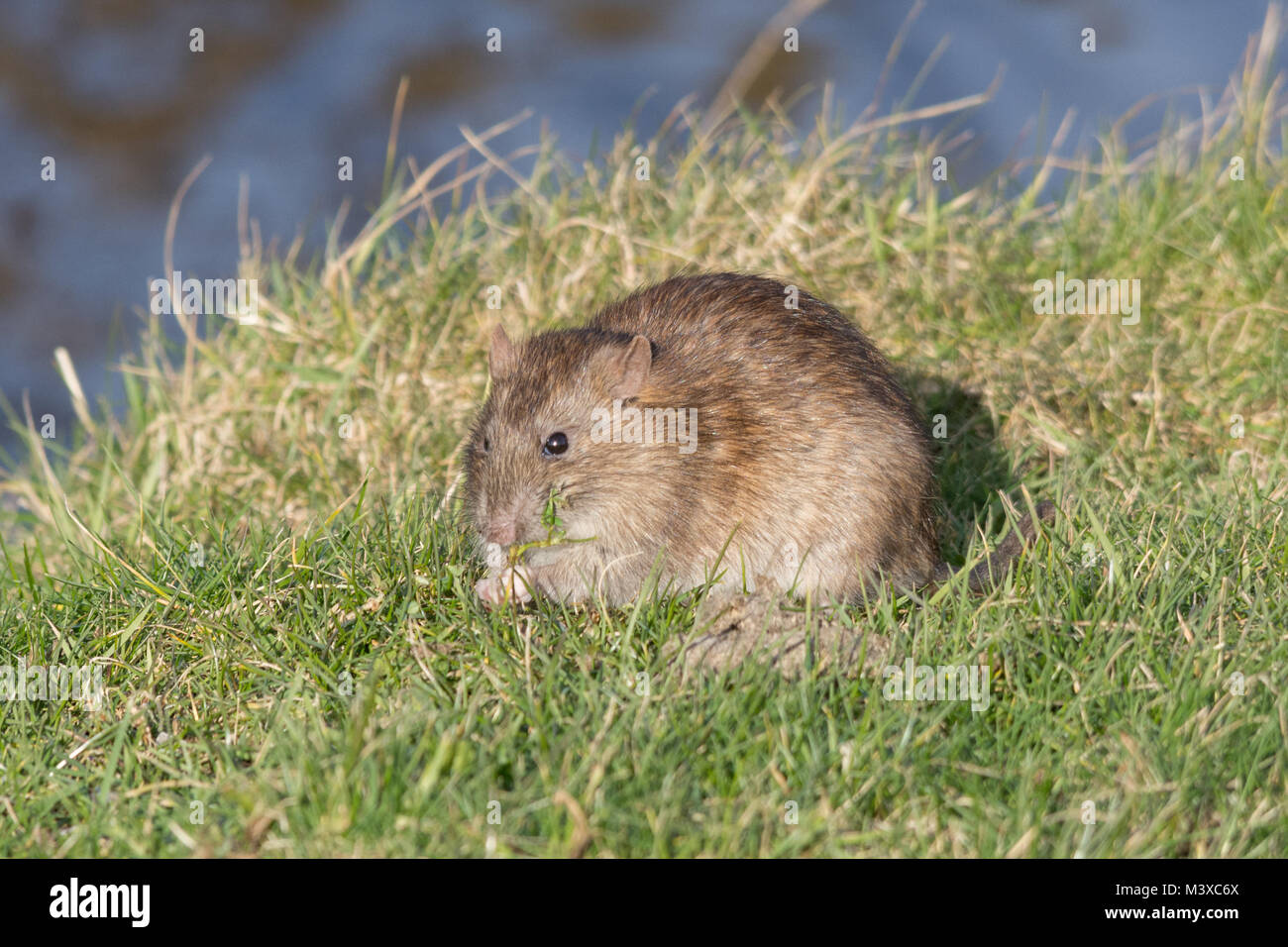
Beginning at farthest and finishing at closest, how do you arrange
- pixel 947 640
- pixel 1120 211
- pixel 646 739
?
pixel 1120 211
pixel 947 640
pixel 646 739

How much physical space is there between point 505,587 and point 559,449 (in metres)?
0.55

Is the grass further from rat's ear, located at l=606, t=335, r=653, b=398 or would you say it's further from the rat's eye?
rat's ear, located at l=606, t=335, r=653, b=398

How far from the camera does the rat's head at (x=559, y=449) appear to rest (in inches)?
171

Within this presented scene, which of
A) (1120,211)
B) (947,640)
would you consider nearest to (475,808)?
(947,640)

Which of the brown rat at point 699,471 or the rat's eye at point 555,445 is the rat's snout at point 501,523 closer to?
the brown rat at point 699,471

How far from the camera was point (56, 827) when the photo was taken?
11.5 ft

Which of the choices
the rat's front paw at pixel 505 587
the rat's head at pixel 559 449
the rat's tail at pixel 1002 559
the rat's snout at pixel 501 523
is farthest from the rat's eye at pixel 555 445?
the rat's tail at pixel 1002 559

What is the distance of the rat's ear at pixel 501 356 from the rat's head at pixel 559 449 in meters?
0.22

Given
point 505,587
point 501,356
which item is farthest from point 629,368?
point 505,587

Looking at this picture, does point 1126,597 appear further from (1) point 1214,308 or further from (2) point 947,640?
(1) point 1214,308

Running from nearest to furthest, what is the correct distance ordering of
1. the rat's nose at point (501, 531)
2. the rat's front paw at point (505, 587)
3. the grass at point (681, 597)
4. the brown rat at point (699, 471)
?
1. the grass at point (681, 597)
2. the rat's front paw at point (505, 587)
3. the rat's nose at point (501, 531)
4. the brown rat at point (699, 471)

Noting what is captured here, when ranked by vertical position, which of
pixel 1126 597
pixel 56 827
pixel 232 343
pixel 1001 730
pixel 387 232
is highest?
pixel 387 232

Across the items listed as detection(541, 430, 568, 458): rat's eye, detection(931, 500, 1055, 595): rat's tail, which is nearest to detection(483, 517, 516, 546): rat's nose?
detection(541, 430, 568, 458): rat's eye

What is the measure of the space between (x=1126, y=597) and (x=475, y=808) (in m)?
2.17
